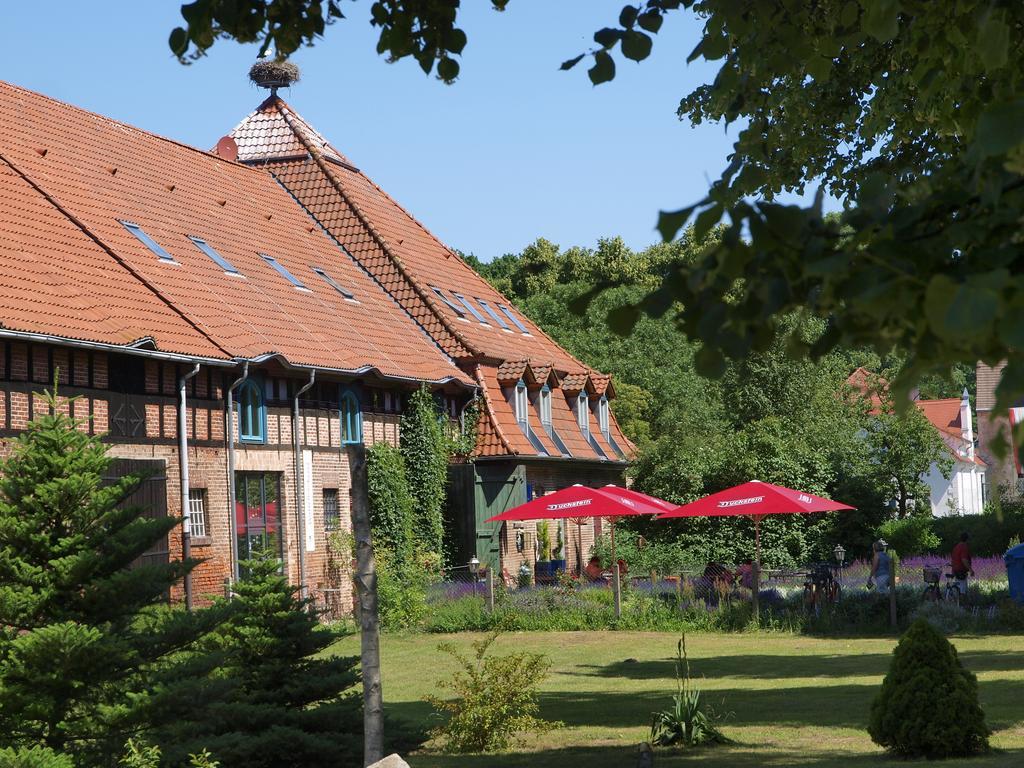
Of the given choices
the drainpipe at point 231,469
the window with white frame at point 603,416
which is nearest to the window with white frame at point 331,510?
the drainpipe at point 231,469

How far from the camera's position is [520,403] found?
37.5 metres

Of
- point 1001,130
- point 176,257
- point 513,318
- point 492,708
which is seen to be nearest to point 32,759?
point 492,708

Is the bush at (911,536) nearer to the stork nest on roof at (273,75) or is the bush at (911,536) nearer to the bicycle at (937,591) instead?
the bicycle at (937,591)

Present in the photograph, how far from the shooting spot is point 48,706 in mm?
9352

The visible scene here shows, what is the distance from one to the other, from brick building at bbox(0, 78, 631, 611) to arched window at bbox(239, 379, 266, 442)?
0.04m

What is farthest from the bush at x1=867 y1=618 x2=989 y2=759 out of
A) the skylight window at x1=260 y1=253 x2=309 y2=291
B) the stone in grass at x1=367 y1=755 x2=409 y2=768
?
the skylight window at x1=260 y1=253 x2=309 y2=291

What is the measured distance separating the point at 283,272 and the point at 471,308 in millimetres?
8330

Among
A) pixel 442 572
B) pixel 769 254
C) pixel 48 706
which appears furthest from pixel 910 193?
pixel 442 572

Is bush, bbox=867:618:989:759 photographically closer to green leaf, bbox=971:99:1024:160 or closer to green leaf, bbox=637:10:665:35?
green leaf, bbox=637:10:665:35

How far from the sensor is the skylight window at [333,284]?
34.8 meters

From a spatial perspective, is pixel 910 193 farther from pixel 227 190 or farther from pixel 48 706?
pixel 227 190

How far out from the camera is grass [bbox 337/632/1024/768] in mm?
12492

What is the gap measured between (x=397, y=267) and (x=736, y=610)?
15.8 meters

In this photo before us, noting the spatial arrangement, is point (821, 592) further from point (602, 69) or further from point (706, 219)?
point (706, 219)
